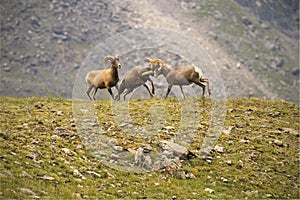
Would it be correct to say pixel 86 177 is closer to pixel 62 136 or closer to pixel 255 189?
pixel 62 136

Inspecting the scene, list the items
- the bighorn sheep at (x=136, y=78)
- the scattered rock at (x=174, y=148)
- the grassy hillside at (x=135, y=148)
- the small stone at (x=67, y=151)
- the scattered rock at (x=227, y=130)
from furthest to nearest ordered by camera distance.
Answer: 1. the bighorn sheep at (x=136, y=78)
2. the scattered rock at (x=227, y=130)
3. the scattered rock at (x=174, y=148)
4. the small stone at (x=67, y=151)
5. the grassy hillside at (x=135, y=148)

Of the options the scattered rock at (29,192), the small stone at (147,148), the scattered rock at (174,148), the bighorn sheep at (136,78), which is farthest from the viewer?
the bighorn sheep at (136,78)

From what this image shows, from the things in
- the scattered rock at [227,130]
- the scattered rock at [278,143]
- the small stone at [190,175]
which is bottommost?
the small stone at [190,175]

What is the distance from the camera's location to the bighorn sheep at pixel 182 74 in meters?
27.5

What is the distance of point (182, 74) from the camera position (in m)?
28.2

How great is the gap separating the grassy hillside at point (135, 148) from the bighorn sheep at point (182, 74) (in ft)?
5.30

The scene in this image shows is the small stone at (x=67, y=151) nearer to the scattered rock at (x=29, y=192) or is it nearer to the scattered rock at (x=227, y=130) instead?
the scattered rock at (x=29, y=192)

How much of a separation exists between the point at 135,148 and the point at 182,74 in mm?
8723

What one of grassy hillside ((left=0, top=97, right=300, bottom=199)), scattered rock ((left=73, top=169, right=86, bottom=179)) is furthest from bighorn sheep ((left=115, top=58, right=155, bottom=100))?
scattered rock ((left=73, top=169, right=86, bottom=179))

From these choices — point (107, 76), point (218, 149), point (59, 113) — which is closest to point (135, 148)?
point (218, 149)

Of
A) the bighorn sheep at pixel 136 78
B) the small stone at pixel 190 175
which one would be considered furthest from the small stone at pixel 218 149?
the bighorn sheep at pixel 136 78

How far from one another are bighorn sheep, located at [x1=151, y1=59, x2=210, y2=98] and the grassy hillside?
1617 millimetres

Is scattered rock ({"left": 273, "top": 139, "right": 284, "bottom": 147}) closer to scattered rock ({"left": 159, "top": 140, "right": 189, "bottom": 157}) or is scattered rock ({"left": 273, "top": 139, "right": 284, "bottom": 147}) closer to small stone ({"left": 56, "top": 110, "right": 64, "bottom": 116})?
scattered rock ({"left": 159, "top": 140, "right": 189, "bottom": 157})

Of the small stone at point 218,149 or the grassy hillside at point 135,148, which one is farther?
the small stone at point 218,149
